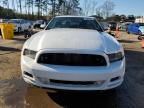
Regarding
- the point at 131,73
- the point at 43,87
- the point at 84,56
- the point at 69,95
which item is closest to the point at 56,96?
the point at 69,95

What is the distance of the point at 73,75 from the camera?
4.19 m

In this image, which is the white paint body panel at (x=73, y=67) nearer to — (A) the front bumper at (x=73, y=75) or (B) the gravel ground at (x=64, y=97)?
(A) the front bumper at (x=73, y=75)

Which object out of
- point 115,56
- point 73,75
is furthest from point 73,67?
point 115,56

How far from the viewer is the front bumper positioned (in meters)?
4.20

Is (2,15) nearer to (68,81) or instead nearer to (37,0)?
(37,0)

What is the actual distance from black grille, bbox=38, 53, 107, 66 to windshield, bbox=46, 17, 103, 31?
7.57 ft

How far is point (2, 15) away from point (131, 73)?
6042 cm

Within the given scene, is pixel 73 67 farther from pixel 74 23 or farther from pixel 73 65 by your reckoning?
pixel 74 23

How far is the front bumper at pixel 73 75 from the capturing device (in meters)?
4.20

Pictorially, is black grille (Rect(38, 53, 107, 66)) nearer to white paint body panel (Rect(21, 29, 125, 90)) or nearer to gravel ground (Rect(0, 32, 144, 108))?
white paint body panel (Rect(21, 29, 125, 90))

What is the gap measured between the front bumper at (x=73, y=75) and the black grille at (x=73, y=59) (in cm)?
9

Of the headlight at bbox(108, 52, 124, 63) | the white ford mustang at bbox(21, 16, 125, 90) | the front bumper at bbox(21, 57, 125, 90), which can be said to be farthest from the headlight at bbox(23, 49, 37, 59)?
the headlight at bbox(108, 52, 124, 63)

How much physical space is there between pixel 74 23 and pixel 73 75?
9.30 ft

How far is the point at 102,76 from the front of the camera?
4242 millimetres
